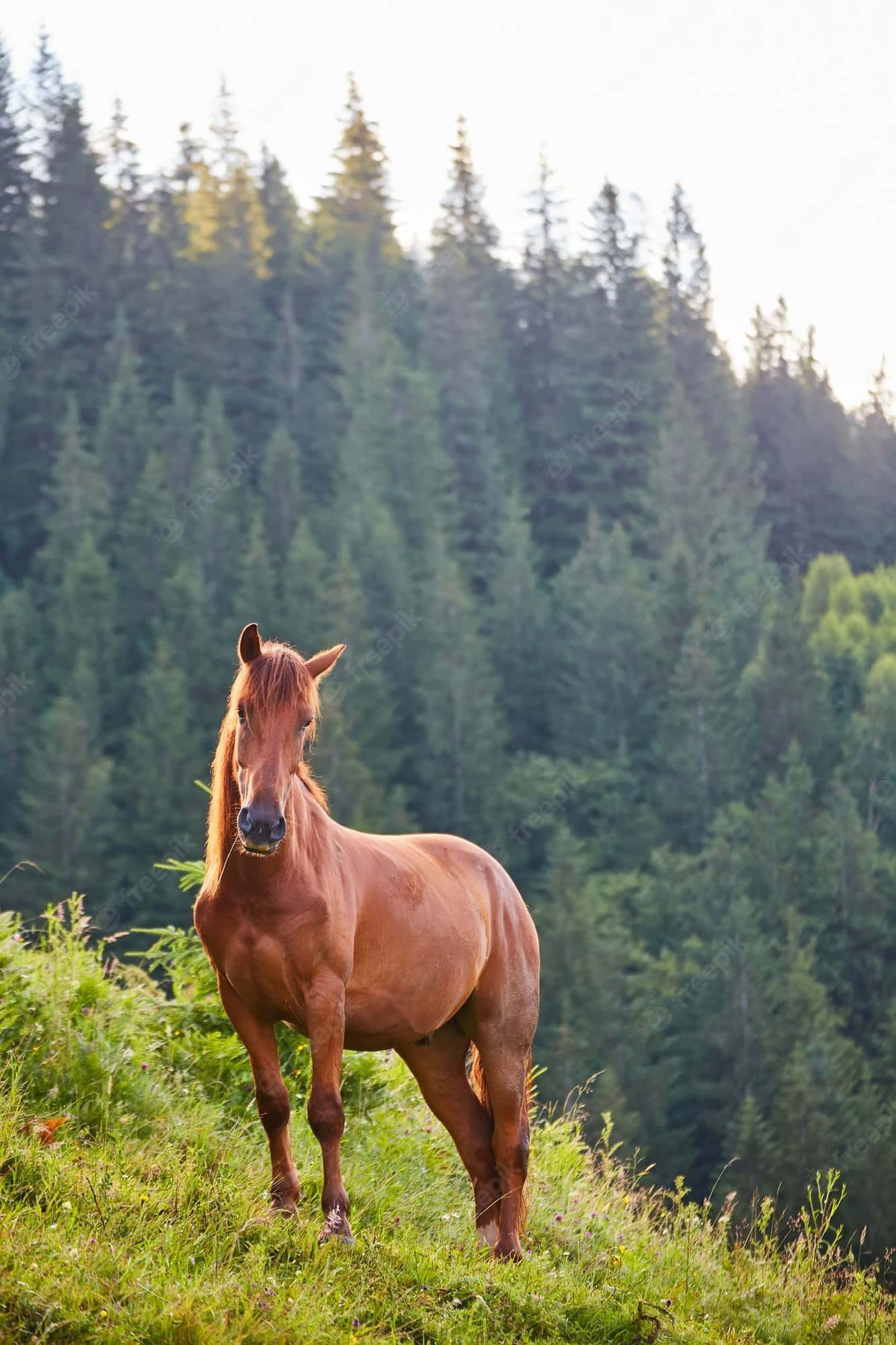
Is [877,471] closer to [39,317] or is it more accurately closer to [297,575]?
[297,575]

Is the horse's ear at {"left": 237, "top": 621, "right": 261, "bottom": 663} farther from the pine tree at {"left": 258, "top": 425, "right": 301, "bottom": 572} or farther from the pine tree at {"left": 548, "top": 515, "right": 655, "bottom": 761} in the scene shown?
the pine tree at {"left": 258, "top": 425, "right": 301, "bottom": 572}

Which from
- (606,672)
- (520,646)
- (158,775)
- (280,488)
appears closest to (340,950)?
(158,775)

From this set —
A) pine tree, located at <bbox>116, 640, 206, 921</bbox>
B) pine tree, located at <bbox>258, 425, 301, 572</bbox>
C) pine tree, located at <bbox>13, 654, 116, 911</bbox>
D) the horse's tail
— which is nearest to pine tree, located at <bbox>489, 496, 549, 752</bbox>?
pine tree, located at <bbox>258, 425, 301, 572</bbox>

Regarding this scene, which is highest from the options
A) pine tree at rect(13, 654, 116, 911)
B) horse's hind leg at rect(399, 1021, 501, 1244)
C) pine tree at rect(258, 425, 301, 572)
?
pine tree at rect(258, 425, 301, 572)

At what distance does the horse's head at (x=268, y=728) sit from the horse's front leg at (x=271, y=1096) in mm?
709

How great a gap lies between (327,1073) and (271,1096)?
0.28 m

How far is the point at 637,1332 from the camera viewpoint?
4.55m

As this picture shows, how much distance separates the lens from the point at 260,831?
4230 millimetres

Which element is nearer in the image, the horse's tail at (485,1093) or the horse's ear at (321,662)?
the horse's ear at (321,662)

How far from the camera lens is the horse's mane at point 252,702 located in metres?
4.55

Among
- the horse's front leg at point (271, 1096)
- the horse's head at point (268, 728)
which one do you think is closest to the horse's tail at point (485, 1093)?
the horse's front leg at point (271, 1096)

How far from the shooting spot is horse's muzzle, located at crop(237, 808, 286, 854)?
421cm

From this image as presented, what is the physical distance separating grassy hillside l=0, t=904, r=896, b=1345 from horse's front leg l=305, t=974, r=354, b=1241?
4.4 inches

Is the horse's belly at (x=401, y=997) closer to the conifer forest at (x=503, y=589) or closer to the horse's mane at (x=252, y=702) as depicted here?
the horse's mane at (x=252, y=702)
